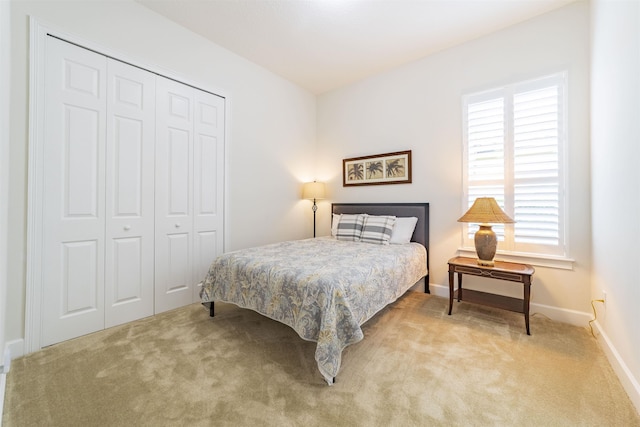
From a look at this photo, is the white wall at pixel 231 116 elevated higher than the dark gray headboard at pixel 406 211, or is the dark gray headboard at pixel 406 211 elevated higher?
the white wall at pixel 231 116

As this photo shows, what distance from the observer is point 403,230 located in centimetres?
317

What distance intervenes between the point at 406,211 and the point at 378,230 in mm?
514

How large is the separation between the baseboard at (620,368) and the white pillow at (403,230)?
169 centimetres

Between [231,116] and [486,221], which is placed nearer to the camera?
[486,221]

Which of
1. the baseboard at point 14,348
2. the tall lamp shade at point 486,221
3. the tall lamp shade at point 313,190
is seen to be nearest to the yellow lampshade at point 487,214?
the tall lamp shade at point 486,221

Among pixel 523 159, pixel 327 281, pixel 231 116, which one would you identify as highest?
pixel 231 116

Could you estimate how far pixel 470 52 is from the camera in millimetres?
2930

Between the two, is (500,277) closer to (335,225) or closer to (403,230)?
(403,230)

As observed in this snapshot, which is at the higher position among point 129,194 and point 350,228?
point 129,194

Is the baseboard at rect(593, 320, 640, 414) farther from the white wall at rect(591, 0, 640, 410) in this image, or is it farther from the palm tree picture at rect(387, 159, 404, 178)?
the palm tree picture at rect(387, 159, 404, 178)

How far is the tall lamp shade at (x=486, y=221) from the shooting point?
2.41 meters

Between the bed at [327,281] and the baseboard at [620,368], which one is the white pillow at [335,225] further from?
the baseboard at [620,368]

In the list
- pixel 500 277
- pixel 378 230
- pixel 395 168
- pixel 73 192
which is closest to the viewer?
pixel 73 192

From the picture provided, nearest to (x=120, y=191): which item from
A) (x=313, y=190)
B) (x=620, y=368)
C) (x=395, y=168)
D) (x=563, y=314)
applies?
(x=313, y=190)
